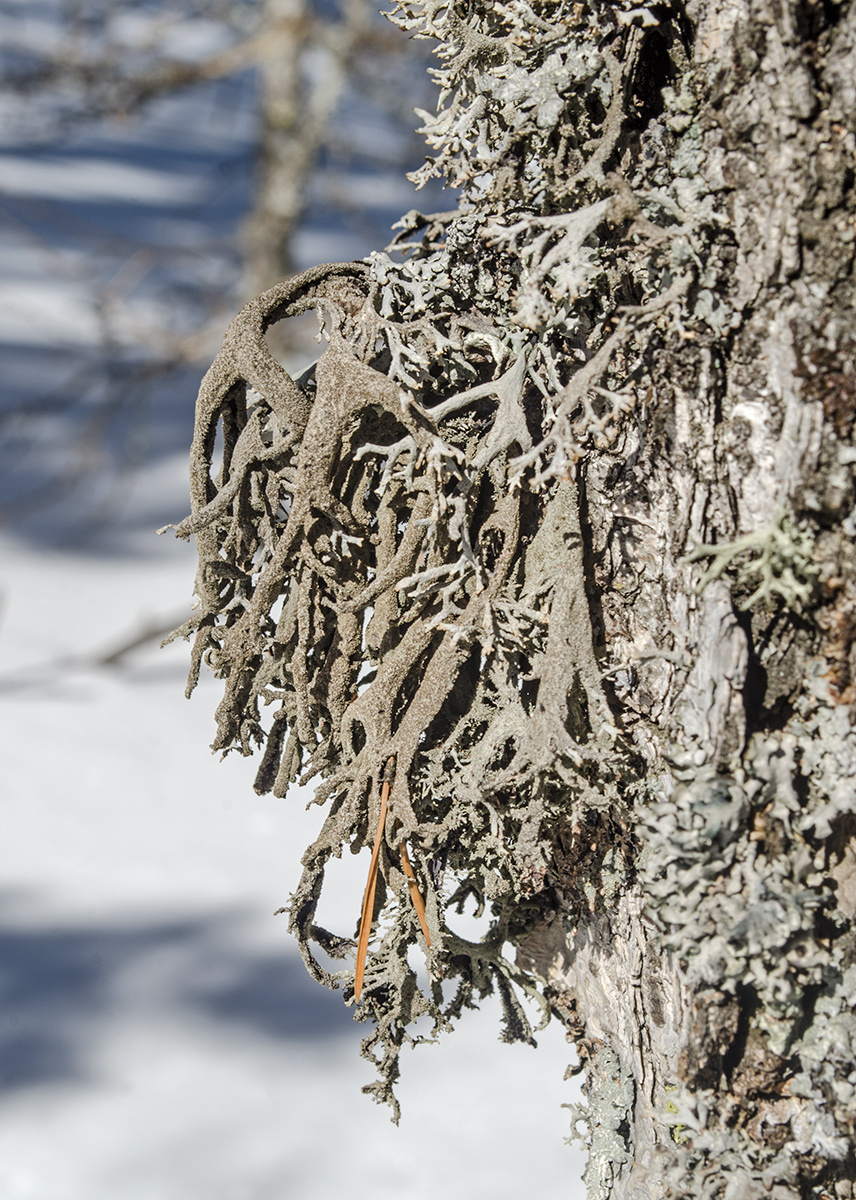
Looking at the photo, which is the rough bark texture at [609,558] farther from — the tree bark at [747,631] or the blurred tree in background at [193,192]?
the blurred tree in background at [193,192]

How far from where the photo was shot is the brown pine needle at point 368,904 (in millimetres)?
732

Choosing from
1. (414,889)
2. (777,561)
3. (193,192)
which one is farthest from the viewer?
(193,192)

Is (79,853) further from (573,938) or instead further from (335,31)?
(335,31)

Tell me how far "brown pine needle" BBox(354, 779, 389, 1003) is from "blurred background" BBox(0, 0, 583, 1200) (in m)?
0.49

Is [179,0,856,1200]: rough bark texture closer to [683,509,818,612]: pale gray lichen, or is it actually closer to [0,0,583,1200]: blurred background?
[683,509,818,612]: pale gray lichen

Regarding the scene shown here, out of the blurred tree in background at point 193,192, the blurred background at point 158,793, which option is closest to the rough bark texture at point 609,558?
the blurred background at point 158,793

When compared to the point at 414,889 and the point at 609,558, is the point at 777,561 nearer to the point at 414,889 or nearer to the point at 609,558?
the point at 609,558

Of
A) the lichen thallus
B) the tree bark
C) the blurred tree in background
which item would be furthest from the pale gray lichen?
the blurred tree in background

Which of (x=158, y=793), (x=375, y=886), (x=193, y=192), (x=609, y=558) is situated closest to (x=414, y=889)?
(x=375, y=886)

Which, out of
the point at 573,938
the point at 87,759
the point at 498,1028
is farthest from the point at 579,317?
the point at 87,759

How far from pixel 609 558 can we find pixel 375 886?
0.30 m

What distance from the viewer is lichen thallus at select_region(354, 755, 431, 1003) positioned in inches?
28.8

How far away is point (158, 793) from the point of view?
6.30 feet

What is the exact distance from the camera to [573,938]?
0.80m
